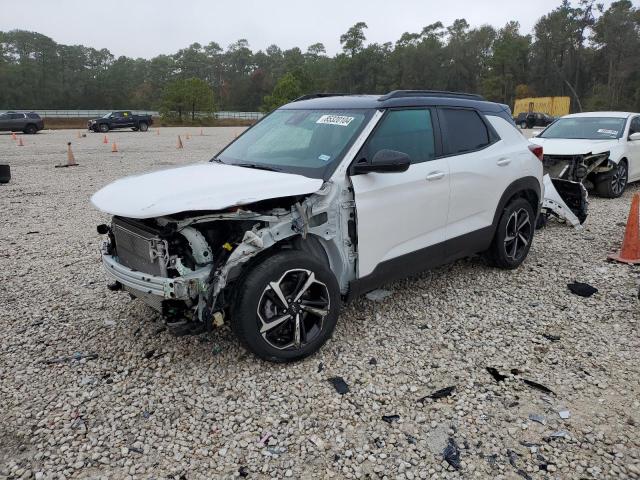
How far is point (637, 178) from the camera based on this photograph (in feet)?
33.8

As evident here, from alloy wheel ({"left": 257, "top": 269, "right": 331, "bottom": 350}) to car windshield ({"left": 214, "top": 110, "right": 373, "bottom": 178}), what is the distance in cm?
80

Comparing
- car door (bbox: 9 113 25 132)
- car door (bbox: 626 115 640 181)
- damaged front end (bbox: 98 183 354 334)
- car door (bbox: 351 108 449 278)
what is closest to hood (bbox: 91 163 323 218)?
damaged front end (bbox: 98 183 354 334)

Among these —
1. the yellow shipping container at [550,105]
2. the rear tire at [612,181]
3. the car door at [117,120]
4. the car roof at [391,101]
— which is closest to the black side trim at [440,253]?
the car roof at [391,101]

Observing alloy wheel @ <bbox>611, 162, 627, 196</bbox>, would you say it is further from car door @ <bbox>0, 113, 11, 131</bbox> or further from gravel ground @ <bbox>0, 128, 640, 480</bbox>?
car door @ <bbox>0, 113, 11, 131</bbox>

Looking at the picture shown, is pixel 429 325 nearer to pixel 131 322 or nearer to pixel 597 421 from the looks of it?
pixel 597 421

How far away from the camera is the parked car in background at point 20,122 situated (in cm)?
3159

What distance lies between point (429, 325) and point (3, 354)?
11.2 ft

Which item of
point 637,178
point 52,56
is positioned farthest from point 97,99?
point 637,178

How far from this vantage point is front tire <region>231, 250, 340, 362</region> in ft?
10.6

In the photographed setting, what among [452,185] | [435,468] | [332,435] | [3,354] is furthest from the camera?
[452,185]

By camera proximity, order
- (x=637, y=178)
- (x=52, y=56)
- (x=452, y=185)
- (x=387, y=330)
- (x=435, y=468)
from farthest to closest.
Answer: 1. (x=52, y=56)
2. (x=637, y=178)
3. (x=452, y=185)
4. (x=387, y=330)
5. (x=435, y=468)

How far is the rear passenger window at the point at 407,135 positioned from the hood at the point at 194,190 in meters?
0.74

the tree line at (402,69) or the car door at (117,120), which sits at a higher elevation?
the tree line at (402,69)

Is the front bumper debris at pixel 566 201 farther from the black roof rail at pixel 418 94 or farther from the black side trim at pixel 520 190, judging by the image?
the black roof rail at pixel 418 94
